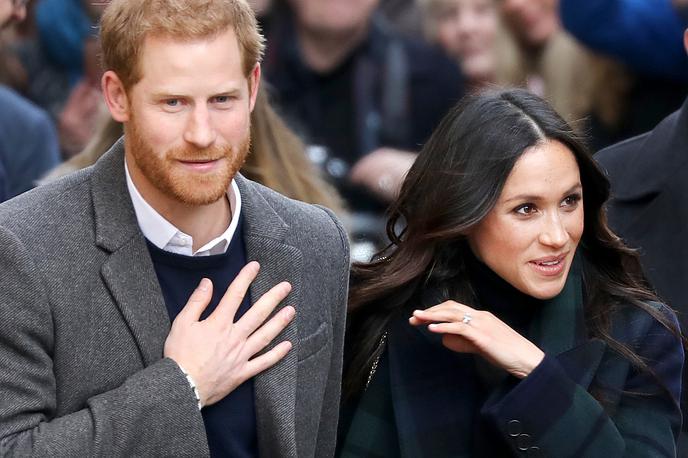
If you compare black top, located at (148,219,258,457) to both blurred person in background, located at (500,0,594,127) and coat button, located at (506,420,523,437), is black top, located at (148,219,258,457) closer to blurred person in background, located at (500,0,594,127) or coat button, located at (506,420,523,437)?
coat button, located at (506,420,523,437)

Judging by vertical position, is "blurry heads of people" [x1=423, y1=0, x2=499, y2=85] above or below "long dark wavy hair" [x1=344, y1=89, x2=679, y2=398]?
below

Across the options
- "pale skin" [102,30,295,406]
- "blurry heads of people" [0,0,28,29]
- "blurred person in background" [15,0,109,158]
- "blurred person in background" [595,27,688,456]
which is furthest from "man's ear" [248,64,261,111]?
"blurred person in background" [15,0,109,158]

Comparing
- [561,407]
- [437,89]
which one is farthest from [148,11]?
[437,89]

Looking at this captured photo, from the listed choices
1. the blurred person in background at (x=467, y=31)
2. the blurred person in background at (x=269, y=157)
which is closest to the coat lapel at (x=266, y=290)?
the blurred person in background at (x=269, y=157)

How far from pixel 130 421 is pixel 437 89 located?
3844 mm

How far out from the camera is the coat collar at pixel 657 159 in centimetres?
427

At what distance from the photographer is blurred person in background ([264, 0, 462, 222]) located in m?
6.27

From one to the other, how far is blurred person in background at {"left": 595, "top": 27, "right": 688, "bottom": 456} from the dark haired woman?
20.8 inches

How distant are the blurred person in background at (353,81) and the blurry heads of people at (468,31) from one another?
23cm

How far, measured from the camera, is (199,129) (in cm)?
292

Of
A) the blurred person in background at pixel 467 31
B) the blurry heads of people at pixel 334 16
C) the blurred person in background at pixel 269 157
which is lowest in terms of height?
the blurred person in background at pixel 467 31

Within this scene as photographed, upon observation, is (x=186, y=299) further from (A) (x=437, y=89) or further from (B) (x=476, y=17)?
(B) (x=476, y=17)

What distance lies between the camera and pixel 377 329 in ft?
11.9

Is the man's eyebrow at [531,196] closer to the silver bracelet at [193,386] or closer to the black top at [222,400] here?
the black top at [222,400]
